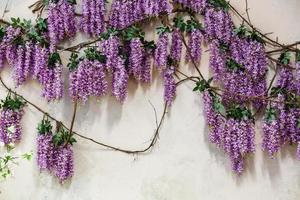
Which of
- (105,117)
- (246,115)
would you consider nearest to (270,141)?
(246,115)

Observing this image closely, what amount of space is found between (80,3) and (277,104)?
4.06 feet

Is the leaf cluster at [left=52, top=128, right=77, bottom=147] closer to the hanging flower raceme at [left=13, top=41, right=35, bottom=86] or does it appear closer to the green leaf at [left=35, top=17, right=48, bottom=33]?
the hanging flower raceme at [left=13, top=41, right=35, bottom=86]

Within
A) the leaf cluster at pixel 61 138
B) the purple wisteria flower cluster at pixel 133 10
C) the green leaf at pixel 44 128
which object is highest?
the purple wisteria flower cluster at pixel 133 10

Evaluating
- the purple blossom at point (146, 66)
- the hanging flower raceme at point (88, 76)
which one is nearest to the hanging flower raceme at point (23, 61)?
the hanging flower raceme at point (88, 76)

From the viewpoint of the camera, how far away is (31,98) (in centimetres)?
274

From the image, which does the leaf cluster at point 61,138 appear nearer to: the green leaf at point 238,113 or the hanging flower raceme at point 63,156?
the hanging flower raceme at point 63,156

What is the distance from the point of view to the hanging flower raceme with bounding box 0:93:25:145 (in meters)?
2.63

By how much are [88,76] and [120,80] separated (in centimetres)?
17

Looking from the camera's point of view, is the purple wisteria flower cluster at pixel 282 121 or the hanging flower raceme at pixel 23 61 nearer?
the purple wisteria flower cluster at pixel 282 121

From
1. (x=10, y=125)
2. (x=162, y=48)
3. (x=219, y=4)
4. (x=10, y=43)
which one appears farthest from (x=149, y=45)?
(x=10, y=125)

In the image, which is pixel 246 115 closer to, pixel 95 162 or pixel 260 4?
pixel 260 4

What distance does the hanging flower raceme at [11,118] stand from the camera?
104 inches

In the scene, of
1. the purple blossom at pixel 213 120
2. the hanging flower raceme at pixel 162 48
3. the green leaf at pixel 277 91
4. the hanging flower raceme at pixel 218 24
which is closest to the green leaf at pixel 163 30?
the hanging flower raceme at pixel 162 48

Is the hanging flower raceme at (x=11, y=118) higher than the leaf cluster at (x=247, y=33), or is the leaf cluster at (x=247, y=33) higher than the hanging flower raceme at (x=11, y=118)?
the leaf cluster at (x=247, y=33)
